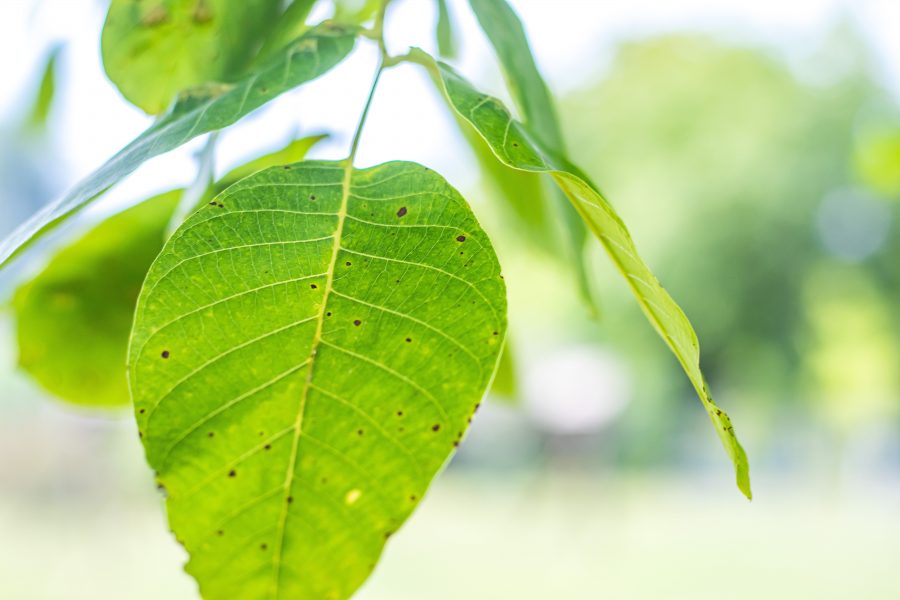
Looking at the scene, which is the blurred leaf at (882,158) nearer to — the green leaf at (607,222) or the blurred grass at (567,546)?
the green leaf at (607,222)

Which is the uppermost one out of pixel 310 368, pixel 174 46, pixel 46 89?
pixel 46 89

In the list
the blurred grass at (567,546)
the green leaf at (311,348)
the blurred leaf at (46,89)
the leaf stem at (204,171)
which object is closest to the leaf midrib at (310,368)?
the green leaf at (311,348)

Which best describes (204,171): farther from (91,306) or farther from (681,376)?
(681,376)

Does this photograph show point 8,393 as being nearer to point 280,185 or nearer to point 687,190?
point 687,190

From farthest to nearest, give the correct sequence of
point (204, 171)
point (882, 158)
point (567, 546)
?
point (567, 546), point (882, 158), point (204, 171)

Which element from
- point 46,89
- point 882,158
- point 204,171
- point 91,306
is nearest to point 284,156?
point 204,171

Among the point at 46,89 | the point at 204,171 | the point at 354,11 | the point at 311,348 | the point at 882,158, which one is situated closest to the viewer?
the point at 311,348

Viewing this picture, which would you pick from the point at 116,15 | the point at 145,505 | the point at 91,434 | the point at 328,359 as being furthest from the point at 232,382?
the point at 145,505
